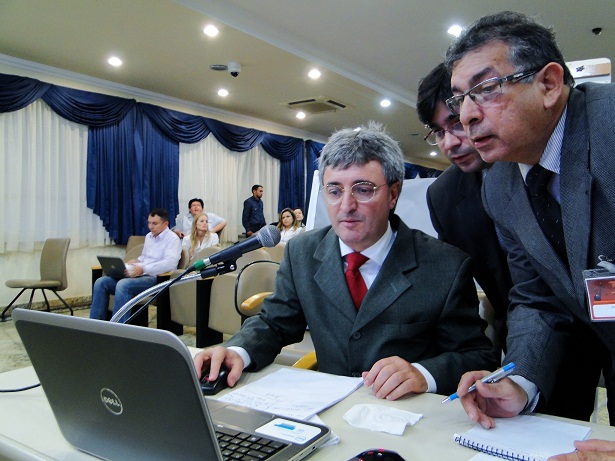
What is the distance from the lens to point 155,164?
22.9ft

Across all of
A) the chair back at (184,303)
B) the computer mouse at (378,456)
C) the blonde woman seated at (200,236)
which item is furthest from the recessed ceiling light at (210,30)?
the computer mouse at (378,456)

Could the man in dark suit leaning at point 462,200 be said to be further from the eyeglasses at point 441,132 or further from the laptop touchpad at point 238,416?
the laptop touchpad at point 238,416

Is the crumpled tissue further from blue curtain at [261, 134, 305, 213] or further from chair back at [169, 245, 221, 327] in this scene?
blue curtain at [261, 134, 305, 213]

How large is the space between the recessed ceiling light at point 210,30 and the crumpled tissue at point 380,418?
4608mm

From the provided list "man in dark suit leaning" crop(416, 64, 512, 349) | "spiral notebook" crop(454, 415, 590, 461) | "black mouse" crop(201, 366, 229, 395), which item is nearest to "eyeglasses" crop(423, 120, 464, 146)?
"man in dark suit leaning" crop(416, 64, 512, 349)

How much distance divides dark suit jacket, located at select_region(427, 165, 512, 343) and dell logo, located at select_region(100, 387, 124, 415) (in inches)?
47.1

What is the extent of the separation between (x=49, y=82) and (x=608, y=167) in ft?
21.5

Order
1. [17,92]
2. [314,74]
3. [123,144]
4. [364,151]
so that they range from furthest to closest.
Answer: [123,144]
[314,74]
[17,92]
[364,151]

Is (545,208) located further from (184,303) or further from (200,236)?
(200,236)

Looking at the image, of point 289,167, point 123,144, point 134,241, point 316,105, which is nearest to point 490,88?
point 134,241

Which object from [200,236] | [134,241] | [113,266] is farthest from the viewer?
[134,241]

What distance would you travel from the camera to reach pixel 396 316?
126 centimetres

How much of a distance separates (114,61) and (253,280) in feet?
13.1

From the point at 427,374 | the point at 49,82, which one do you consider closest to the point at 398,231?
the point at 427,374
